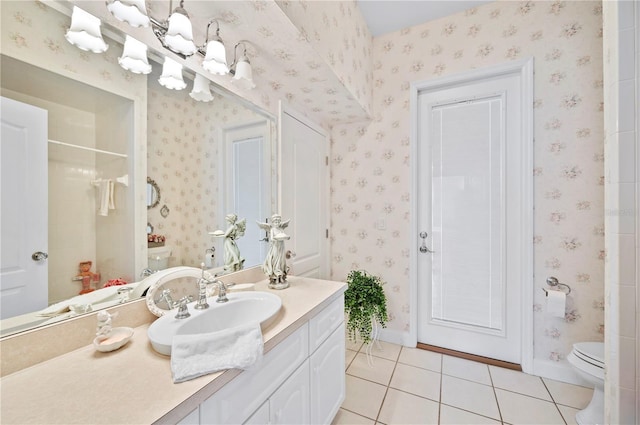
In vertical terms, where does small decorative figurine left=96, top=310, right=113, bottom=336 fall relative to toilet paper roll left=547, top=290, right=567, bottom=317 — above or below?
above

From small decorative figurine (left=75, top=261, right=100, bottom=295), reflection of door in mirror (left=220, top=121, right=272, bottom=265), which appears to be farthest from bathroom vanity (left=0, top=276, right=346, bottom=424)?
reflection of door in mirror (left=220, top=121, right=272, bottom=265)

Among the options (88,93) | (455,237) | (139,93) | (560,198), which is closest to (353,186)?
(455,237)

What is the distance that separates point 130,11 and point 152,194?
63 centimetres

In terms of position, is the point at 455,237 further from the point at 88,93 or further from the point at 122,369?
the point at 88,93

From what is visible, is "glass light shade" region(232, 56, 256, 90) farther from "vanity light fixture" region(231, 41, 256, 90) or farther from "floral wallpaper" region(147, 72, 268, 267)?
"floral wallpaper" region(147, 72, 268, 267)

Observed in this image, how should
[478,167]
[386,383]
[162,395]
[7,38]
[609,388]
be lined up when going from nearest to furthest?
[162,395]
[7,38]
[609,388]
[386,383]
[478,167]

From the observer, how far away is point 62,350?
750 millimetres

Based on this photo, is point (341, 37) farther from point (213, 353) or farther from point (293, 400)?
point (293, 400)

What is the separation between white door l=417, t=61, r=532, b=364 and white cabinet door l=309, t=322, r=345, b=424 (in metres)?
1.12

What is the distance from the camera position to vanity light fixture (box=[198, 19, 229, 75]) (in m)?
1.12

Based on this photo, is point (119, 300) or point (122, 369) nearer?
point (122, 369)

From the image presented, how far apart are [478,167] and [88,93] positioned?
Result: 2365mm

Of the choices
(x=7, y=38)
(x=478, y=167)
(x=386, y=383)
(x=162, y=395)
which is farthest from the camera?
(x=478, y=167)

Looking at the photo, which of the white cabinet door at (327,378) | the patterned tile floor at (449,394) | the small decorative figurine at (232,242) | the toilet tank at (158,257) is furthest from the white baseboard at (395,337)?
the toilet tank at (158,257)
